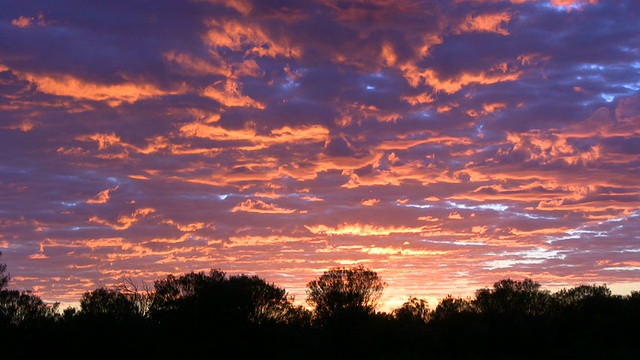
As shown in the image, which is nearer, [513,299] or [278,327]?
[278,327]

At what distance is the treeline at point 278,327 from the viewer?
63.7 metres

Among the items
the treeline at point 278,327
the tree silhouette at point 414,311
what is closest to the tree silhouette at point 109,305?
the treeline at point 278,327

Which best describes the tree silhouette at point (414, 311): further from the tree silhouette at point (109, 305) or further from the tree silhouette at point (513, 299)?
the tree silhouette at point (109, 305)

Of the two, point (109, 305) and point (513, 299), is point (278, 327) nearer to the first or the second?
point (109, 305)

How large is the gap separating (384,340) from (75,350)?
32.5 meters

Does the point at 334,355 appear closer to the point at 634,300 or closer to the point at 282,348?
the point at 282,348

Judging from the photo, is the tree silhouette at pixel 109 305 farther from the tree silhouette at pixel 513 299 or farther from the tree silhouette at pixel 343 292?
the tree silhouette at pixel 513 299

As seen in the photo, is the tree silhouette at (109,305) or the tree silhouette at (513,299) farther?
the tree silhouette at (513,299)

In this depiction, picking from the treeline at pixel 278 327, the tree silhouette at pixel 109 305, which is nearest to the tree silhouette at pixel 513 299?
the treeline at pixel 278 327

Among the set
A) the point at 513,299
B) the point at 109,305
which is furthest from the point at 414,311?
the point at 109,305

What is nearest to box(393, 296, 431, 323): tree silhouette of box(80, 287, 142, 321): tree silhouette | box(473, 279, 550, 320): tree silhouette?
box(473, 279, 550, 320): tree silhouette

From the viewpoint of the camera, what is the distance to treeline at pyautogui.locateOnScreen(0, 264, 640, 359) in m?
63.7

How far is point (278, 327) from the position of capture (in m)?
73.8

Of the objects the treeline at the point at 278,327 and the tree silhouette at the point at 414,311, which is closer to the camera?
the treeline at the point at 278,327
